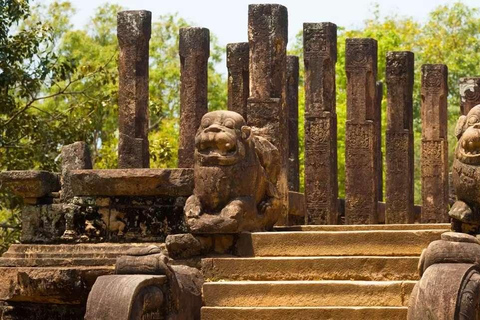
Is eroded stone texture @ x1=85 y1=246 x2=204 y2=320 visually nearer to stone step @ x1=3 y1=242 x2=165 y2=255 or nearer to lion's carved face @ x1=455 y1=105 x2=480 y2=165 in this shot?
stone step @ x1=3 y1=242 x2=165 y2=255

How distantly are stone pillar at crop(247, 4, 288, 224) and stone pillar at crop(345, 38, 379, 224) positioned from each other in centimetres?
550

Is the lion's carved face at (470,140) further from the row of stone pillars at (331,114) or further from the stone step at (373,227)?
the row of stone pillars at (331,114)

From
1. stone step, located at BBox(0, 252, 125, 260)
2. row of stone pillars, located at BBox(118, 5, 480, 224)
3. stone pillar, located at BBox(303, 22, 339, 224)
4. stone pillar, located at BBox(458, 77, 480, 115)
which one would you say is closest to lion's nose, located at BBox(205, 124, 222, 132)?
stone step, located at BBox(0, 252, 125, 260)

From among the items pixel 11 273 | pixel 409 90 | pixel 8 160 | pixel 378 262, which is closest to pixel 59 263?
pixel 11 273

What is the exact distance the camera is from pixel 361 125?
2333cm

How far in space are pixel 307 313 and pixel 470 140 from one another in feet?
6.34

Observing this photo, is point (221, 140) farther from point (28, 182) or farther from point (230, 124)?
point (28, 182)

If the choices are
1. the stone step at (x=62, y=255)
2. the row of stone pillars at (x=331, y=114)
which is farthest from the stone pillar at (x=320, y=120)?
the stone step at (x=62, y=255)

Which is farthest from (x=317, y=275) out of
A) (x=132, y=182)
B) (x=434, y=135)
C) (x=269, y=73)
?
(x=434, y=135)

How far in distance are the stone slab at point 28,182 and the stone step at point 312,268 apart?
2.00 metres

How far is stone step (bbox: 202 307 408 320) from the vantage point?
12.7 metres

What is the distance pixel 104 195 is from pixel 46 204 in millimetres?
631

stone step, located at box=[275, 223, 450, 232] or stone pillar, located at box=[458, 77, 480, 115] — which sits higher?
stone pillar, located at box=[458, 77, 480, 115]

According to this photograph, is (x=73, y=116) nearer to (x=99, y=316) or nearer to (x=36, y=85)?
(x=36, y=85)
